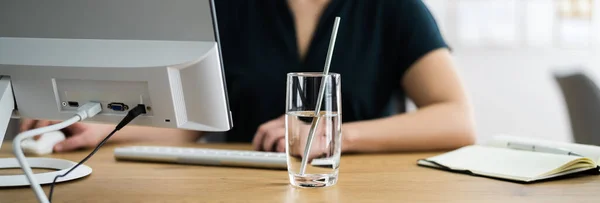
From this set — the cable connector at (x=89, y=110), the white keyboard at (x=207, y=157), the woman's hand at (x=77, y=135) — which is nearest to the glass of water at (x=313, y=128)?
the white keyboard at (x=207, y=157)

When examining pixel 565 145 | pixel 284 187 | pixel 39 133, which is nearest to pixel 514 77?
pixel 565 145

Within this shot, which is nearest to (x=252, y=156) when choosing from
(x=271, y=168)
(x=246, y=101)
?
(x=271, y=168)

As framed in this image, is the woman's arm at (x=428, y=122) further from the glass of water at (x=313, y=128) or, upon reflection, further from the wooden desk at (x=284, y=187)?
the glass of water at (x=313, y=128)

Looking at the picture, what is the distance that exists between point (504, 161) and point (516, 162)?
0.02 metres

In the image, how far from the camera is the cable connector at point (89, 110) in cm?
88

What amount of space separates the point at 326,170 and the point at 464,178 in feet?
0.72

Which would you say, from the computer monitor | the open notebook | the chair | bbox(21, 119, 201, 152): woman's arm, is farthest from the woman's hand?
the chair

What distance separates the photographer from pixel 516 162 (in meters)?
1.03

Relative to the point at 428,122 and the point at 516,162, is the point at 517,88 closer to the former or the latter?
the point at 428,122

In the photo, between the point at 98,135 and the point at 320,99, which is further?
the point at 98,135

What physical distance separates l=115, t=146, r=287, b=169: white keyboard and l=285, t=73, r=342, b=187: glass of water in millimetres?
150

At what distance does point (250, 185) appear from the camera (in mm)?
894

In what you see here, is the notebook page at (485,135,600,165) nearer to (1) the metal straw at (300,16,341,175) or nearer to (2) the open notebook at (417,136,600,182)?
(2) the open notebook at (417,136,600,182)

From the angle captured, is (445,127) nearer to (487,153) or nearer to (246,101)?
(487,153)
